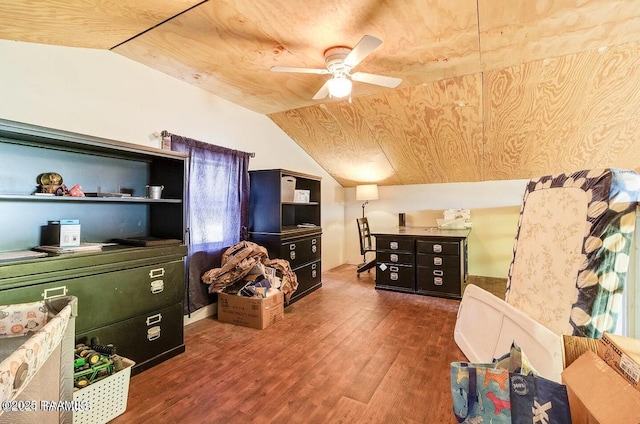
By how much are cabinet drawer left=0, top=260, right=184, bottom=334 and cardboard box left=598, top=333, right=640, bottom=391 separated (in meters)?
2.38

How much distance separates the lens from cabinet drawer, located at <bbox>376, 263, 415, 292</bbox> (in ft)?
12.5

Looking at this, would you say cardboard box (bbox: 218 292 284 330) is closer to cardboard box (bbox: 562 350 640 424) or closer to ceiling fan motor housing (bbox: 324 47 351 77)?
ceiling fan motor housing (bbox: 324 47 351 77)

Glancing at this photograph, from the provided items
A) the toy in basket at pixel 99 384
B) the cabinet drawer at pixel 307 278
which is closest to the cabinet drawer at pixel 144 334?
the toy in basket at pixel 99 384

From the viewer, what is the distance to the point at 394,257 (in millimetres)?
3916

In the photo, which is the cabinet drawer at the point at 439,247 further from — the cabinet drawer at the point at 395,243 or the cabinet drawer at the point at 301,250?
the cabinet drawer at the point at 301,250

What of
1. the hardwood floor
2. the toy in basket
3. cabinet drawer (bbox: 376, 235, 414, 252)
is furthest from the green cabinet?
cabinet drawer (bbox: 376, 235, 414, 252)

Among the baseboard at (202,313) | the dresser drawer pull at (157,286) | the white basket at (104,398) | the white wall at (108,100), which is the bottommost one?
the baseboard at (202,313)

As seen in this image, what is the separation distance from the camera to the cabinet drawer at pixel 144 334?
1799 millimetres

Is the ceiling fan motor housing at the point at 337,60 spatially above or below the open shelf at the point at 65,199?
above

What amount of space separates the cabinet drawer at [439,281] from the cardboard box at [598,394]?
8.97 ft

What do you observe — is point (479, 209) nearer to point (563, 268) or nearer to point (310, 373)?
point (563, 268)

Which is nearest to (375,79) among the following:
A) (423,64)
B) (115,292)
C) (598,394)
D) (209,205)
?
(423,64)

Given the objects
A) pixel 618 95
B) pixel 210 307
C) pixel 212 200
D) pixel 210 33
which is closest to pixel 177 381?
pixel 210 307

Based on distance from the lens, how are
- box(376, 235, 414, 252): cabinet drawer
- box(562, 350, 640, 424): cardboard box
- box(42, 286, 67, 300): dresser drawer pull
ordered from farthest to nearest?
1. box(376, 235, 414, 252): cabinet drawer
2. box(42, 286, 67, 300): dresser drawer pull
3. box(562, 350, 640, 424): cardboard box
